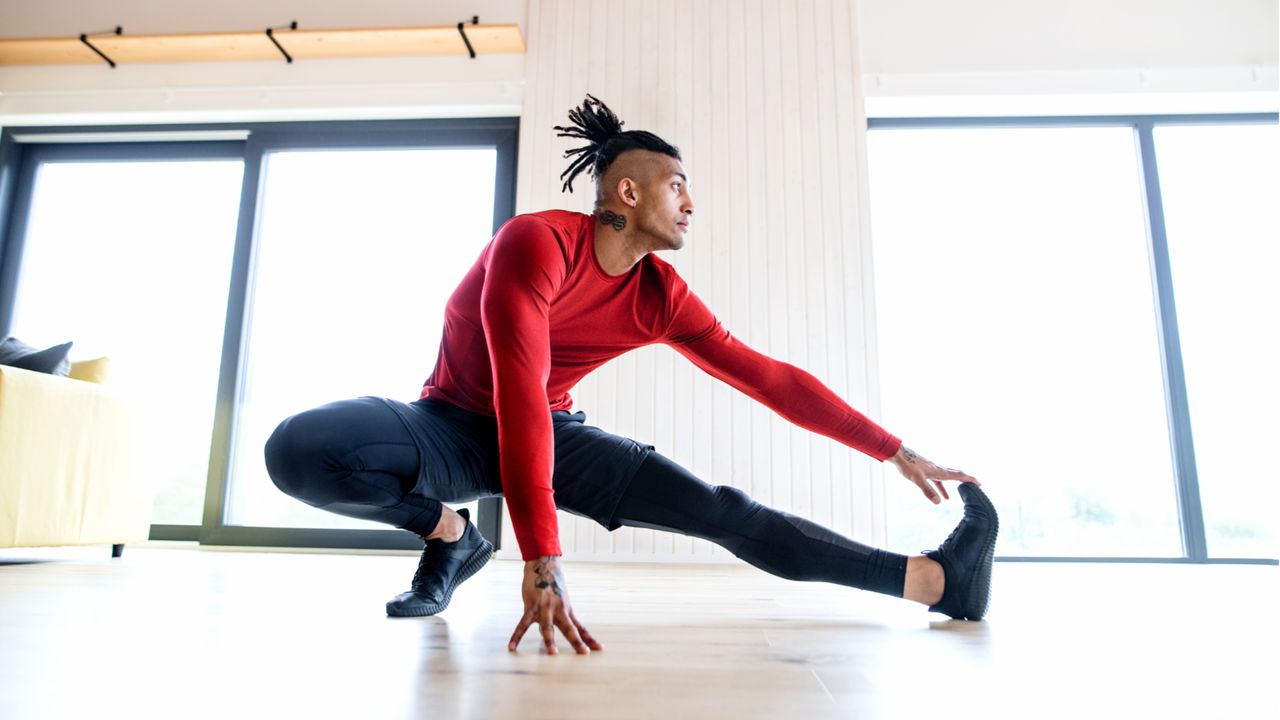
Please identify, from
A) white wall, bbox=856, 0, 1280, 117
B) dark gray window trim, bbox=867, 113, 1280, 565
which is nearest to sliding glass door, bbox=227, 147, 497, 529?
white wall, bbox=856, 0, 1280, 117

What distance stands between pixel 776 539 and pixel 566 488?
396 millimetres

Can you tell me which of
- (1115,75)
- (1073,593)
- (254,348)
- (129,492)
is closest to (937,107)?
(1115,75)

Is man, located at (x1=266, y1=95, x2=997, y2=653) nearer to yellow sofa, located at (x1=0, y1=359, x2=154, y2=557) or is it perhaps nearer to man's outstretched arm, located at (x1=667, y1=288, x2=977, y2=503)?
man's outstretched arm, located at (x1=667, y1=288, x2=977, y2=503)

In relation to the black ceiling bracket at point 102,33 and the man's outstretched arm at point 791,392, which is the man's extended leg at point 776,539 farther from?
the black ceiling bracket at point 102,33

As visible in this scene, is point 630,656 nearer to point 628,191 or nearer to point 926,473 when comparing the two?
point 926,473

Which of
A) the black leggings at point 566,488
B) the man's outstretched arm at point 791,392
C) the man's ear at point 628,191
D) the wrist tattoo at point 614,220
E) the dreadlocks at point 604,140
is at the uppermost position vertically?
the dreadlocks at point 604,140

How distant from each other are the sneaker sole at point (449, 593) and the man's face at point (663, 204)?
2.26 ft

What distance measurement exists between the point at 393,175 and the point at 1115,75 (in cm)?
350

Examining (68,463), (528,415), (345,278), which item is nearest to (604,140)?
(528,415)

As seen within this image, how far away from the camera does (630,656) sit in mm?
1027

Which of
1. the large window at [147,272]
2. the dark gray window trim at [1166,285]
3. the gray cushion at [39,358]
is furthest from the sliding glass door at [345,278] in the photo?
the dark gray window trim at [1166,285]

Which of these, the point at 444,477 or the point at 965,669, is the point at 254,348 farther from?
the point at 965,669

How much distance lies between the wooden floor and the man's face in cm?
71

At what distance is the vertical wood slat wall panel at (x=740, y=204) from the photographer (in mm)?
3309
